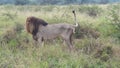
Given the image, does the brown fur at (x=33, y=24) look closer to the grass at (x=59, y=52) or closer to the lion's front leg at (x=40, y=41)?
the lion's front leg at (x=40, y=41)

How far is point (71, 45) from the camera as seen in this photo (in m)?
11.7

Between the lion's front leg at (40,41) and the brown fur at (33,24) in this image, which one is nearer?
the lion's front leg at (40,41)

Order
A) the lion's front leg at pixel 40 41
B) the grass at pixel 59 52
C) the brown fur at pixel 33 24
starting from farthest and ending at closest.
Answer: the brown fur at pixel 33 24, the lion's front leg at pixel 40 41, the grass at pixel 59 52

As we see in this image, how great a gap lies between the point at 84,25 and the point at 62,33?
2948 millimetres

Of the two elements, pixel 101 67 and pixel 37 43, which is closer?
pixel 101 67

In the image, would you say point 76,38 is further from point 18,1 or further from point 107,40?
point 18,1

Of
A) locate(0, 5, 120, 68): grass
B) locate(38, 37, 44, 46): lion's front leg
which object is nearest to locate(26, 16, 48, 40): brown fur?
locate(38, 37, 44, 46): lion's front leg

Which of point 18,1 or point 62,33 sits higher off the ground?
point 62,33

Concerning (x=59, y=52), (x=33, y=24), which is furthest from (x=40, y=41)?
(x=59, y=52)

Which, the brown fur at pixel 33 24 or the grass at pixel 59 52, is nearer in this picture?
the grass at pixel 59 52

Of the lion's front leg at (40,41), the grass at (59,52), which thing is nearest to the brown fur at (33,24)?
the lion's front leg at (40,41)

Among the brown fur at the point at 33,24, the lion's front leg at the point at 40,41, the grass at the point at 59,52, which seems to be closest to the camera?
the grass at the point at 59,52

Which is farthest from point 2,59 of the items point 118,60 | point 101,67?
point 118,60

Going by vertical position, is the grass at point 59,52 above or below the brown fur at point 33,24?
below
